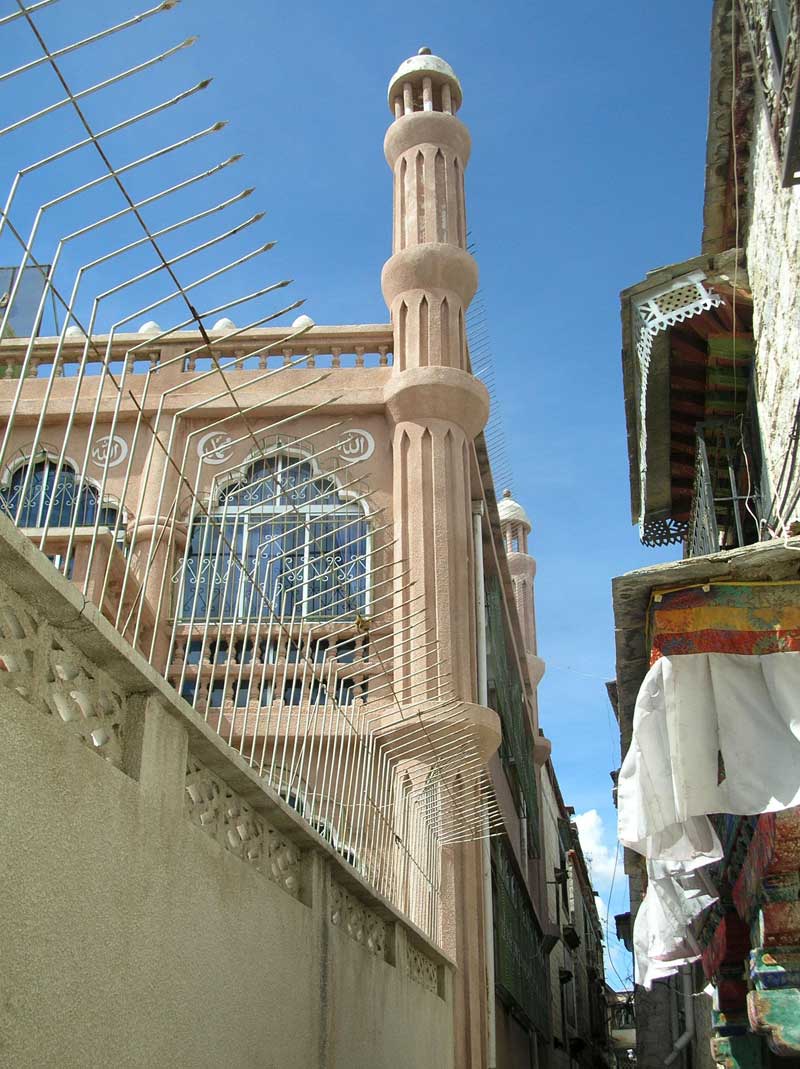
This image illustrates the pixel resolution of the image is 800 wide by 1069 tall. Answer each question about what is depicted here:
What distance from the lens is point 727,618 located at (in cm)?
533

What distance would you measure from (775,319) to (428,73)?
8.61 metres

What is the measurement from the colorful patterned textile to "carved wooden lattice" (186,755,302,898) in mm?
2029

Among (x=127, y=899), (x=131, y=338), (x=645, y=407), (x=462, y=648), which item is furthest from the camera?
(x=131, y=338)

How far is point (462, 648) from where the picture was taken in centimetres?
1145

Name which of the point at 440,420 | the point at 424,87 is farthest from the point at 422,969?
the point at 424,87

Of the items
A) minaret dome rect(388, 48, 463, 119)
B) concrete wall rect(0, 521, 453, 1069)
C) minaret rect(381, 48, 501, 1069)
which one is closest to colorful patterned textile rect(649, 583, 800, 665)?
concrete wall rect(0, 521, 453, 1069)

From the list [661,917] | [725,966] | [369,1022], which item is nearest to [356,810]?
[369,1022]

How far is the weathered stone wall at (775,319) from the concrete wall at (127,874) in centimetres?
353

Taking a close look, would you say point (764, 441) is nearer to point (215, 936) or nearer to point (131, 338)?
point (215, 936)

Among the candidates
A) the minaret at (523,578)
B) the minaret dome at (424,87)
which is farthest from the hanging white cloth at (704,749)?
the minaret at (523,578)

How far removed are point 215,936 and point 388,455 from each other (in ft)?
29.7

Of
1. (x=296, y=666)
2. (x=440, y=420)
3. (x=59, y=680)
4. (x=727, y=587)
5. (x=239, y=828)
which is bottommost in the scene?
(x=239, y=828)

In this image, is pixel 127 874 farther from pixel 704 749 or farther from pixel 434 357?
pixel 434 357

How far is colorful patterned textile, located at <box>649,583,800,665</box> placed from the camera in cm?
526
